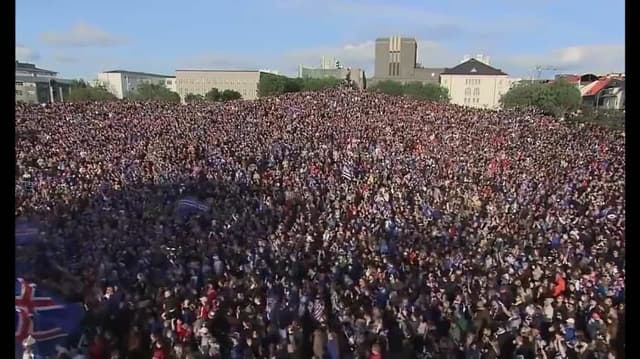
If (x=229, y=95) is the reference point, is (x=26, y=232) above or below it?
below

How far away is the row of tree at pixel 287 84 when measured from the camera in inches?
228

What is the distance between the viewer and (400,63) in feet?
18.6

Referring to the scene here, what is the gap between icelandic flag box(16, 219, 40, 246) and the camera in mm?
4539

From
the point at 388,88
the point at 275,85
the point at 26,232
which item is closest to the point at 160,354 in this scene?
the point at 26,232

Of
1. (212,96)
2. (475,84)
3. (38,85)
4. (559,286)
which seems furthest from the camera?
(475,84)

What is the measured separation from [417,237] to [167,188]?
2.34 meters

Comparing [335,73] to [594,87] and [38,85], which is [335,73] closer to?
[594,87]

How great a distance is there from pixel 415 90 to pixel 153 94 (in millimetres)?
2991

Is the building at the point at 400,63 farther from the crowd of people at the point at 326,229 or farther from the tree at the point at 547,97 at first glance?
the tree at the point at 547,97

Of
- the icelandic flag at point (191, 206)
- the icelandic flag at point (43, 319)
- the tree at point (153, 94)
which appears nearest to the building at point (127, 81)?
the tree at point (153, 94)

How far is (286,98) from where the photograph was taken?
20.5 ft

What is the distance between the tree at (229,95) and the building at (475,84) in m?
2.29

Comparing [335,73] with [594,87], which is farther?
[335,73]
